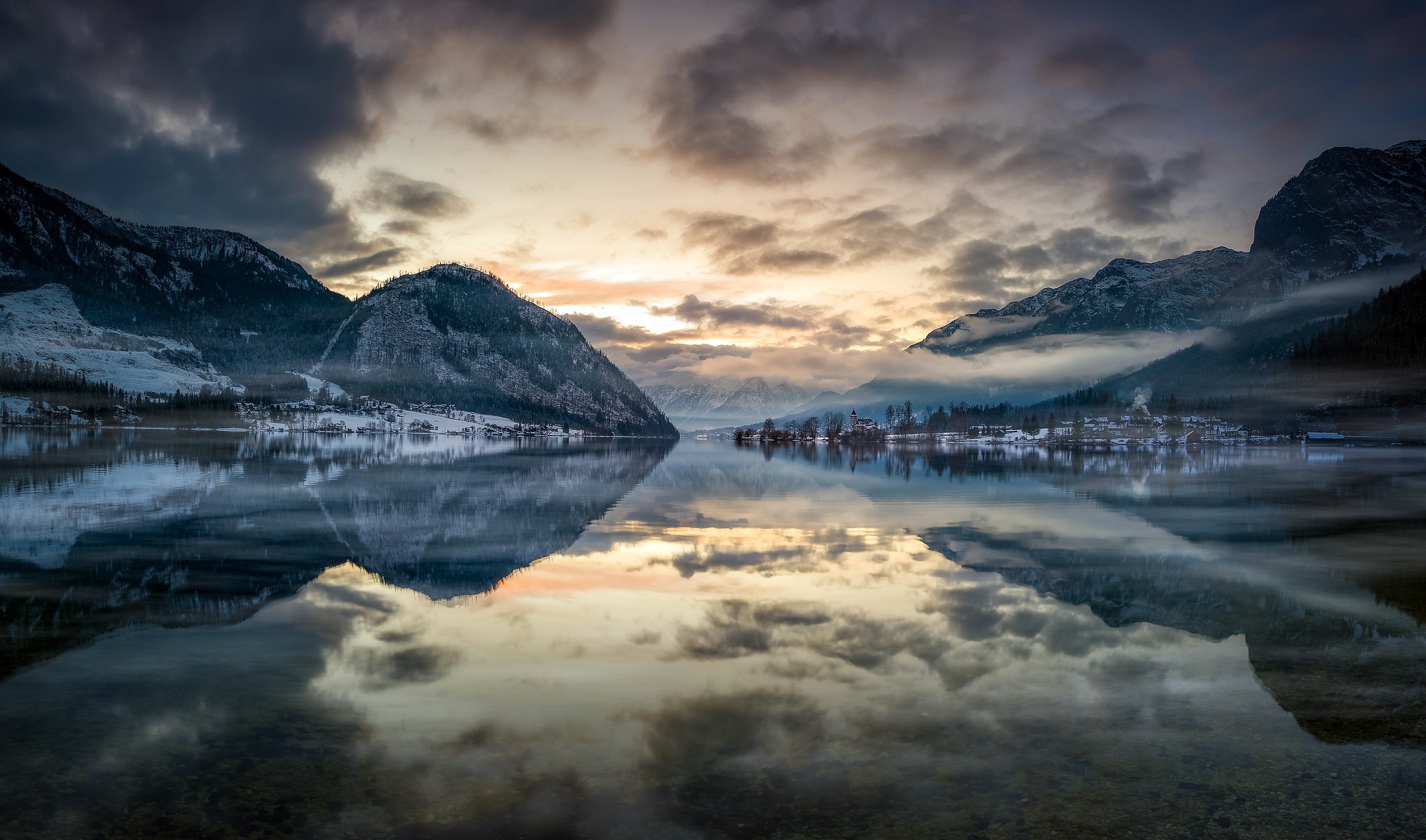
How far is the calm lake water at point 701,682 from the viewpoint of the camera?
31.5ft

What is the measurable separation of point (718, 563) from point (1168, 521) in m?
27.1

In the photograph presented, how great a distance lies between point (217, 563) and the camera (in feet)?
83.4

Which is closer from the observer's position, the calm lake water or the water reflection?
the calm lake water

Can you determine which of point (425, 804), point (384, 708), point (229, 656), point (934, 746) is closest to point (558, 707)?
point (384, 708)

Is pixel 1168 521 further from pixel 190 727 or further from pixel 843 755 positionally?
pixel 190 727

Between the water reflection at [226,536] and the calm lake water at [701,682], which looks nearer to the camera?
the calm lake water at [701,682]

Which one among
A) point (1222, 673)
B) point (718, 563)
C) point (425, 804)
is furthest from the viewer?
point (718, 563)

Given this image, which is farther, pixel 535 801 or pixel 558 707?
pixel 558 707

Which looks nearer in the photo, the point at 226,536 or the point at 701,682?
the point at 701,682

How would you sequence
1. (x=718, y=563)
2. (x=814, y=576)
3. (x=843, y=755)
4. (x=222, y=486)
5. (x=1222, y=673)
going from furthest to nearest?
(x=222, y=486), (x=718, y=563), (x=814, y=576), (x=1222, y=673), (x=843, y=755)

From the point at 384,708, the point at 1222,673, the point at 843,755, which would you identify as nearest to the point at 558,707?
the point at 384,708

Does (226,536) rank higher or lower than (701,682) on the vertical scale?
higher

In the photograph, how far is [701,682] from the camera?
14.5 m

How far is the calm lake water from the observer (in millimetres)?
9609
